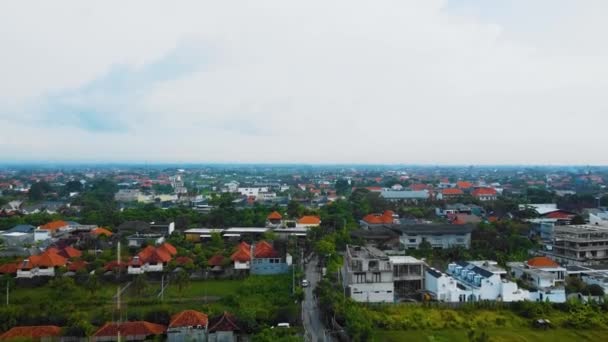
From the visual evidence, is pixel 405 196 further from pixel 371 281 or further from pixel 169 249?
pixel 371 281

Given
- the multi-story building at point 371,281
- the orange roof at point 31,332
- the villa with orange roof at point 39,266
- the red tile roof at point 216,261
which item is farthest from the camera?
the red tile roof at point 216,261

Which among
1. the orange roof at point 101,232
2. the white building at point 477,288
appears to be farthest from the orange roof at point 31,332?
the orange roof at point 101,232

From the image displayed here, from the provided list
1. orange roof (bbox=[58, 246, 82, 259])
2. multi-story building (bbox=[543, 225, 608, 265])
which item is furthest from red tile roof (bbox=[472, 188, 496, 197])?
orange roof (bbox=[58, 246, 82, 259])

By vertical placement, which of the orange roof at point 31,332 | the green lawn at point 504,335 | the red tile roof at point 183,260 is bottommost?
the green lawn at point 504,335

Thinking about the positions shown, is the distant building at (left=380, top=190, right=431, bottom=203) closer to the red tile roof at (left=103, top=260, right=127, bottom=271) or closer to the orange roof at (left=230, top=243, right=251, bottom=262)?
the orange roof at (left=230, top=243, right=251, bottom=262)

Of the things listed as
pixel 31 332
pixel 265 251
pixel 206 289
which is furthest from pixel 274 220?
pixel 31 332

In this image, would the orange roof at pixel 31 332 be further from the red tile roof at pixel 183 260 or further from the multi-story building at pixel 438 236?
the multi-story building at pixel 438 236
